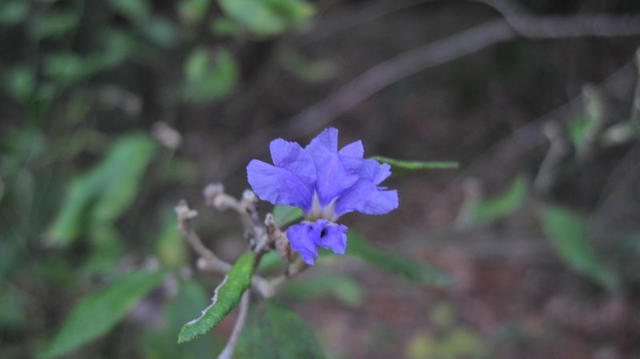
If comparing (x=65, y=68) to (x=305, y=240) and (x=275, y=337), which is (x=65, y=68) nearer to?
(x=275, y=337)

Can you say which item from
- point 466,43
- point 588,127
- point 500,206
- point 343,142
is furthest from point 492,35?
point 343,142

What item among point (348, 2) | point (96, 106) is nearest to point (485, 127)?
point (348, 2)

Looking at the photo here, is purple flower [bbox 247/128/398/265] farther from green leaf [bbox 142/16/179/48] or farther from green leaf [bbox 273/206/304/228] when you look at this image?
green leaf [bbox 142/16/179/48]

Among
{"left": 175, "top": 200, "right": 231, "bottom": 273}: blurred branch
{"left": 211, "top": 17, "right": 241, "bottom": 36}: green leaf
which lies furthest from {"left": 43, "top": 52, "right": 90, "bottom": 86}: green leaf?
{"left": 175, "top": 200, "right": 231, "bottom": 273}: blurred branch

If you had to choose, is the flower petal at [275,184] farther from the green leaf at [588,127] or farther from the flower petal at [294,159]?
the green leaf at [588,127]

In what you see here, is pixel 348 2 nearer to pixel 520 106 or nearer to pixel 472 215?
pixel 520 106
